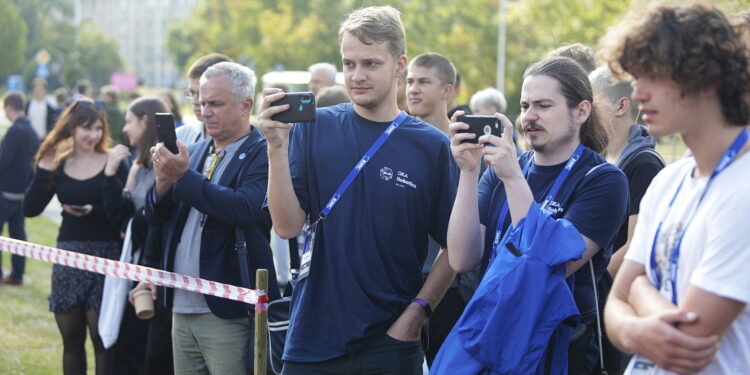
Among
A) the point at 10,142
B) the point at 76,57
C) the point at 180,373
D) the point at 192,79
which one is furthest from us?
the point at 76,57

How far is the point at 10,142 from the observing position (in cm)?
1150

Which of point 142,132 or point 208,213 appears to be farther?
point 142,132

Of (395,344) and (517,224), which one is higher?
(517,224)

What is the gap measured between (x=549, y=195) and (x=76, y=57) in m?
90.6

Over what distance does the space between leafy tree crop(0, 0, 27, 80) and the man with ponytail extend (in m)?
43.0

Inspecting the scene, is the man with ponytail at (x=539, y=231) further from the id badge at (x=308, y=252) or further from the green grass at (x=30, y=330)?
the green grass at (x=30, y=330)

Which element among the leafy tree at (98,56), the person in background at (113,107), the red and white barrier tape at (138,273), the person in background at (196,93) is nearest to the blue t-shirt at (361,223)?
the red and white barrier tape at (138,273)

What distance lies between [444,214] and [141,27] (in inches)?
6587

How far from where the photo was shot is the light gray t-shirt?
5.06m

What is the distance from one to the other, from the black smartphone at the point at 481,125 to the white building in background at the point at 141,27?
161 m

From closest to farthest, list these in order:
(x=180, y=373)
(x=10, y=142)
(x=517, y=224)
Answer: 1. (x=517, y=224)
2. (x=180, y=373)
3. (x=10, y=142)

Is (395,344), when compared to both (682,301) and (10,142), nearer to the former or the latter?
(682,301)

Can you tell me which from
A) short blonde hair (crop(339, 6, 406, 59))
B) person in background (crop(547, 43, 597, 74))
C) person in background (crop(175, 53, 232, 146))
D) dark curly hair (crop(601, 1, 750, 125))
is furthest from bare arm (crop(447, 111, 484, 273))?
person in background (crop(175, 53, 232, 146))

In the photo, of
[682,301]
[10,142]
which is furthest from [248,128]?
[10,142]
